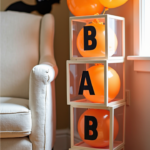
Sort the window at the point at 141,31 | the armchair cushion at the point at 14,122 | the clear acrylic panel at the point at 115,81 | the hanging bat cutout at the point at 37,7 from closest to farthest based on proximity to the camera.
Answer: the armchair cushion at the point at 14,122
the clear acrylic panel at the point at 115,81
the window at the point at 141,31
the hanging bat cutout at the point at 37,7

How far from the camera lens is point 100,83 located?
4.15 feet

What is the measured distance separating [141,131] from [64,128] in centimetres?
87

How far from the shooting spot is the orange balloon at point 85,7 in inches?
Result: 52.9

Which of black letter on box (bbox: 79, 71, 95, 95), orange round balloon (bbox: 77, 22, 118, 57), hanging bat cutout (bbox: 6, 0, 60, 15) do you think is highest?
hanging bat cutout (bbox: 6, 0, 60, 15)

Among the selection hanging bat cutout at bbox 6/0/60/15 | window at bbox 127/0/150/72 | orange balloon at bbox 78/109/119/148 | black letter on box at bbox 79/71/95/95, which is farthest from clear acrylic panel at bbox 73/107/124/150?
hanging bat cutout at bbox 6/0/60/15

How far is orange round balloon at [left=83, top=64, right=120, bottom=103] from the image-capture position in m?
1.27

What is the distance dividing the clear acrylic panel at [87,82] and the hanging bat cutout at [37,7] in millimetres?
921

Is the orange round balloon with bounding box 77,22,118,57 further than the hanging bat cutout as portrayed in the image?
No

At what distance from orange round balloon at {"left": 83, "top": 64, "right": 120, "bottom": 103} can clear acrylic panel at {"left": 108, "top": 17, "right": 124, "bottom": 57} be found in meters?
0.11

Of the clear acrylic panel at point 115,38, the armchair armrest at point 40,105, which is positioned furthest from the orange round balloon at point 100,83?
the armchair armrest at point 40,105

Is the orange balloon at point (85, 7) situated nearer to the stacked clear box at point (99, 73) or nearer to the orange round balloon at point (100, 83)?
the stacked clear box at point (99, 73)

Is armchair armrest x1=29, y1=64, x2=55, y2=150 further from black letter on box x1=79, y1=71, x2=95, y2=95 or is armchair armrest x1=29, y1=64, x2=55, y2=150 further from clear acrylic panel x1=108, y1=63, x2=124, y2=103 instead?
clear acrylic panel x1=108, y1=63, x2=124, y2=103

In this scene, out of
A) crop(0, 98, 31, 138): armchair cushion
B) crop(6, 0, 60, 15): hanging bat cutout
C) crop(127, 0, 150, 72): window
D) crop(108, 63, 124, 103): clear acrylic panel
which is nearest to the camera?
crop(0, 98, 31, 138): armchair cushion

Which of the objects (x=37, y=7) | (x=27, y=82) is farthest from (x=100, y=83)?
(x=37, y=7)
